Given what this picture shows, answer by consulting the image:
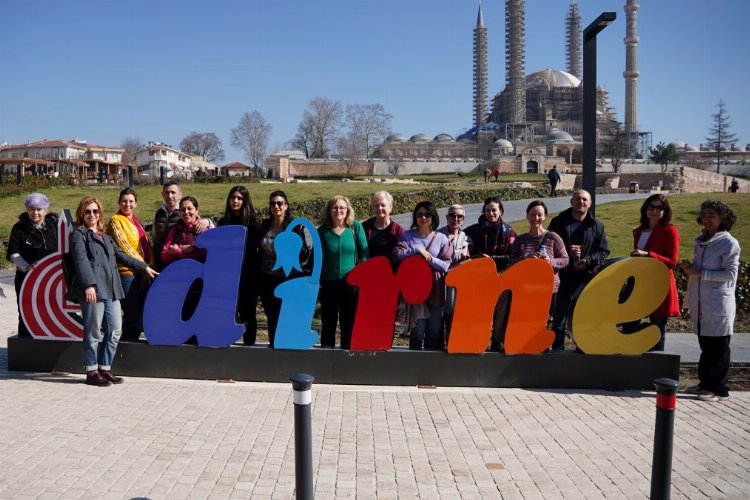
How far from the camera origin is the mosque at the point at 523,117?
299ft

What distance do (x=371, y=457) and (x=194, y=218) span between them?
3.00 meters

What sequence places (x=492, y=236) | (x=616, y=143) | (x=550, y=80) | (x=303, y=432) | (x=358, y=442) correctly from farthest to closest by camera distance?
(x=550, y=80) < (x=616, y=143) < (x=492, y=236) < (x=358, y=442) < (x=303, y=432)

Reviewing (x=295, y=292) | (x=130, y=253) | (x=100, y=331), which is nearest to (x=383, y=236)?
(x=295, y=292)

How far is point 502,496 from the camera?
13.3 feet

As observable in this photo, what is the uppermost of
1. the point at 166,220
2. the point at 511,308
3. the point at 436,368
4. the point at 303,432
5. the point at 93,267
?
the point at 166,220

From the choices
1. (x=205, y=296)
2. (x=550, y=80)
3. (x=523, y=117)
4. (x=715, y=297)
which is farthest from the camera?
(x=550, y=80)

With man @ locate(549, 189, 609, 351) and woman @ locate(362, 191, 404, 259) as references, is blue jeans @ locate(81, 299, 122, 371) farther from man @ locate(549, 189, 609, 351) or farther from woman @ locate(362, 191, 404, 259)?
man @ locate(549, 189, 609, 351)

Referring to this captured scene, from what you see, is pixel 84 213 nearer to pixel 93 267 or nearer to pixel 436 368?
pixel 93 267

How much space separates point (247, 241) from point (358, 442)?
2371 millimetres

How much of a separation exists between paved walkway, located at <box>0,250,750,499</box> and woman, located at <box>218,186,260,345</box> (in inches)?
31.3

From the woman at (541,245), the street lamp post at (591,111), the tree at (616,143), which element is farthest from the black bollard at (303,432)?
the tree at (616,143)

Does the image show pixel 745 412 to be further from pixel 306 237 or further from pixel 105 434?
pixel 105 434

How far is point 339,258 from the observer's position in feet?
20.6

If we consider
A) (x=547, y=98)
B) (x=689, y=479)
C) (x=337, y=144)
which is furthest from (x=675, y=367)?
(x=547, y=98)
